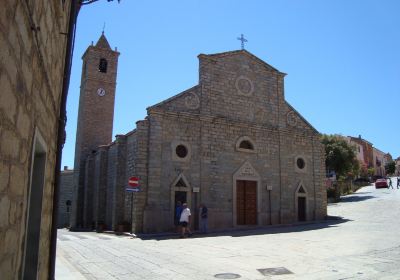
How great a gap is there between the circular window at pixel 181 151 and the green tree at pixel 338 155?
2452 cm

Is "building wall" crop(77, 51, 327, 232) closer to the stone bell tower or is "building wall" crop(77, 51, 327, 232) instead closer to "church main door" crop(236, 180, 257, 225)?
"church main door" crop(236, 180, 257, 225)

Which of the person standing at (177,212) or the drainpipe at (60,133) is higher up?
the drainpipe at (60,133)

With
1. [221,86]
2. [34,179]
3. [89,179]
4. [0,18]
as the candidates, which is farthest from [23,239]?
[89,179]

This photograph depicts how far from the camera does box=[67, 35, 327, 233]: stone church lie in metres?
19.1

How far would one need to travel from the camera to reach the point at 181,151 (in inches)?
790

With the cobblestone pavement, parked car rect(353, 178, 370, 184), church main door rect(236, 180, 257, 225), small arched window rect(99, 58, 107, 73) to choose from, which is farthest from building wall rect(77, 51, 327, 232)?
parked car rect(353, 178, 370, 184)

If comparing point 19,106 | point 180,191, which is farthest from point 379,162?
point 19,106

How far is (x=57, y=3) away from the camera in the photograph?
4.14m

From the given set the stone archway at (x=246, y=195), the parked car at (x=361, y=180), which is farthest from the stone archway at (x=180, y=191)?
the parked car at (x=361, y=180)

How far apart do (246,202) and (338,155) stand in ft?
71.7

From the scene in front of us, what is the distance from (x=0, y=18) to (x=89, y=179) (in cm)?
2619

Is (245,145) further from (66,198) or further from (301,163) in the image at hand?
(66,198)

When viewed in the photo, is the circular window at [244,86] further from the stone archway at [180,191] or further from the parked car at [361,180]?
the parked car at [361,180]

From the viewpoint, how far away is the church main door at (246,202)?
21.5m
